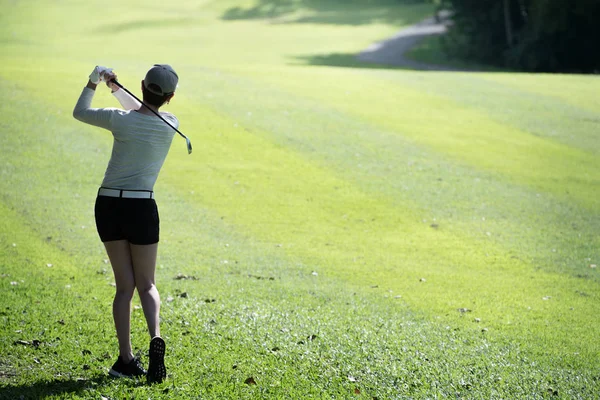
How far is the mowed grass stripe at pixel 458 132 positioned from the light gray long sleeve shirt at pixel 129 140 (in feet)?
43.4

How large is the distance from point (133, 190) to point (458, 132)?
58.3 feet

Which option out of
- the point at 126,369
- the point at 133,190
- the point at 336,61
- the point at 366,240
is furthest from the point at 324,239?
the point at 336,61

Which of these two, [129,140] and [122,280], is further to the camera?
[122,280]

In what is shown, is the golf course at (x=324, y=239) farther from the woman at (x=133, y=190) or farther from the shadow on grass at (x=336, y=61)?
the shadow on grass at (x=336, y=61)

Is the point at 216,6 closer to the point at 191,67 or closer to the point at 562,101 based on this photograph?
the point at 191,67

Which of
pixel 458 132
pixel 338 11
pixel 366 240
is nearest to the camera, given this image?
pixel 366 240

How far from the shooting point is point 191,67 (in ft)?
95.7

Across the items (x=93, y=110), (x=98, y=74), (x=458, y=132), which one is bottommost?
(x=458, y=132)

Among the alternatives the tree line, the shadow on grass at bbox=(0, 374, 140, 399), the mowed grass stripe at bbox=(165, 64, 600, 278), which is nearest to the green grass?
the tree line

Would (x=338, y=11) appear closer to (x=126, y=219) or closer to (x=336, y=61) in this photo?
(x=336, y=61)

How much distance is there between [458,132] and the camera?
22.3 meters

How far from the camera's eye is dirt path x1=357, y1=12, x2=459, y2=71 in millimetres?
47406

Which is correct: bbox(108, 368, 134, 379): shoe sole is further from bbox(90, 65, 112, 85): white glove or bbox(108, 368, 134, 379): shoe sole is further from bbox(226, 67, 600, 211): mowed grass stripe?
bbox(226, 67, 600, 211): mowed grass stripe

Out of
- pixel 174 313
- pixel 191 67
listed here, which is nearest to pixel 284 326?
pixel 174 313
